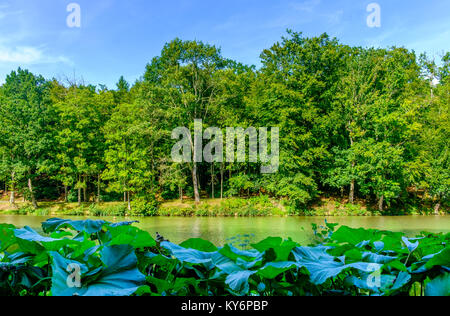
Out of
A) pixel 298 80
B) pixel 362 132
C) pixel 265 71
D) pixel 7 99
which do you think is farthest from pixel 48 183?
pixel 362 132

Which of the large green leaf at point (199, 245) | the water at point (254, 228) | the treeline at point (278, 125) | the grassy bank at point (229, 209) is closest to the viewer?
the large green leaf at point (199, 245)

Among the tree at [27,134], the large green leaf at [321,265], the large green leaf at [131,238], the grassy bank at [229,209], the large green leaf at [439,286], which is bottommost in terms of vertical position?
the grassy bank at [229,209]

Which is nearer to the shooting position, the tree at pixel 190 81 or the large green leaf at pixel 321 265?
the large green leaf at pixel 321 265

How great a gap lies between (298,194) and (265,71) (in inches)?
412

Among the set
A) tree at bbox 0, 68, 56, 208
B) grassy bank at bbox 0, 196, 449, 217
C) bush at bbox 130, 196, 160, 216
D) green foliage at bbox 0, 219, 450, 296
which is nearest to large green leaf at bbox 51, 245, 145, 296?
green foliage at bbox 0, 219, 450, 296

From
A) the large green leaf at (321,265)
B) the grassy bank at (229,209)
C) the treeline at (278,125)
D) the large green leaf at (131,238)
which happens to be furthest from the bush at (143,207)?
the large green leaf at (321,265)

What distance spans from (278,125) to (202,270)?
20.6 meters

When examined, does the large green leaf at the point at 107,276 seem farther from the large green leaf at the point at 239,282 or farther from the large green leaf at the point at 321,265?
the large green leaf at the point at 321,265

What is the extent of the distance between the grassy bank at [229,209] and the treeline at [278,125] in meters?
0.71

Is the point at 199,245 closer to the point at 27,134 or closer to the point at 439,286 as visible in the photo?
the point at 439,286

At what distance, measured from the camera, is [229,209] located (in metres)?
20.0

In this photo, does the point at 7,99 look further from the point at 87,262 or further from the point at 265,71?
the point at 87,262

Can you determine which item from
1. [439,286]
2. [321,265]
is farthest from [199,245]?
[439,286]

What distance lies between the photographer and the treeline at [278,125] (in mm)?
19672
